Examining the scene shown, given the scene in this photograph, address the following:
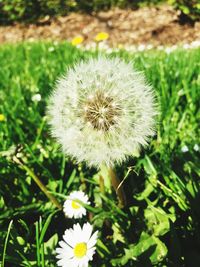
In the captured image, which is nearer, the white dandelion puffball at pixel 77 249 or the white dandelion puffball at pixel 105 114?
the white dandelion puffball at pixel 77 249

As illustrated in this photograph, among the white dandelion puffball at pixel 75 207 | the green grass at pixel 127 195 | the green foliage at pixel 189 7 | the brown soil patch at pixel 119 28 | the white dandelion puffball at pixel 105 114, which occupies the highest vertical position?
the white dandelion puffball at pixel 105 114

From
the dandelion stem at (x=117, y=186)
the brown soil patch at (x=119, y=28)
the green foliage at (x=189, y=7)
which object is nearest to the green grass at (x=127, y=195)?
the dandelion stem at (x=117, y=186)

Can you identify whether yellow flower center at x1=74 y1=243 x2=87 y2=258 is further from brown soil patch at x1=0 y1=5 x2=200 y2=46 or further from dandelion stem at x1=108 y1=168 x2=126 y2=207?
brown soil patch at x1=0 y1=5 x2=200 y2=46

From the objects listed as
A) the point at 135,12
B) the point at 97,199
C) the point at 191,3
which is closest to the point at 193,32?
the point at 191,3

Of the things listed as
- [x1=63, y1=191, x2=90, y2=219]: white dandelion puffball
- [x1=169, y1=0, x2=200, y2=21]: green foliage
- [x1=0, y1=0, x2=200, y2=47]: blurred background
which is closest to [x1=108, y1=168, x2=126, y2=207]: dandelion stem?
[x1=63, y1=191, x2=90, y2=219]: white dandelion puffball

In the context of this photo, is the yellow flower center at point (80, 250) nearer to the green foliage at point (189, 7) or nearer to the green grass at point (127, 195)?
the green grass at point (127, 195)

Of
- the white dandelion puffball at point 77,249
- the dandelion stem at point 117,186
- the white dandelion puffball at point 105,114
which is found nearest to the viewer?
the white dandelion puffball at point 77,249

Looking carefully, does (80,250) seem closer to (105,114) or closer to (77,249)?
(77,249)
